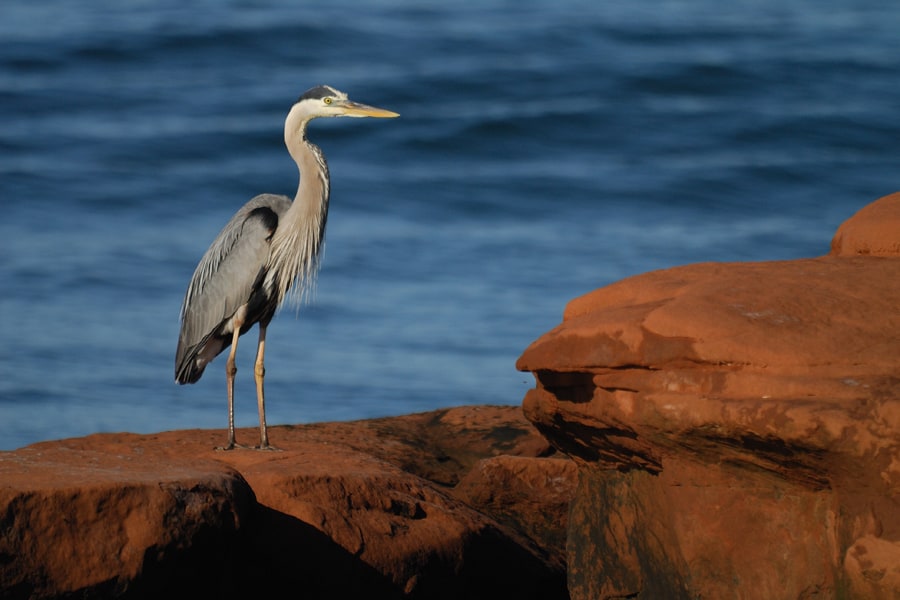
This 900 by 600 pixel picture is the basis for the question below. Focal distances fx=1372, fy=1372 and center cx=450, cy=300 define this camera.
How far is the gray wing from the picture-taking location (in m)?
6.98

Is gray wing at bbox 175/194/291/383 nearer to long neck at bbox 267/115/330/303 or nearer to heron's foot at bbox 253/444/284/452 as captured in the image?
Answer: long neck at bbox 267/115/330/303

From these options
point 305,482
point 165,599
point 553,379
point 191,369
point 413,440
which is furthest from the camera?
point 191,369

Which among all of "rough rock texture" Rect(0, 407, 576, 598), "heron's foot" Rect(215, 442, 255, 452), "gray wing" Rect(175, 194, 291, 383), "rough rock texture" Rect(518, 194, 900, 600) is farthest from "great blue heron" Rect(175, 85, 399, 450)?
"rough rock texture" Rect(518, 194, 900, 600)

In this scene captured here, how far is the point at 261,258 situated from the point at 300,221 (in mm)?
302

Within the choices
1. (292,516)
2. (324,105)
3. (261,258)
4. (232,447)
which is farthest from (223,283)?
(292,516)

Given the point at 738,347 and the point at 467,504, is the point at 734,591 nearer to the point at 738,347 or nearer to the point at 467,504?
the point at 738,347

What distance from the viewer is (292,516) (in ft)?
15.0

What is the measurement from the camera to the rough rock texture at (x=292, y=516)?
379 cm

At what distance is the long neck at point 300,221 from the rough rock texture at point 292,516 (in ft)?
2.95

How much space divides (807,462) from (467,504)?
2.07m

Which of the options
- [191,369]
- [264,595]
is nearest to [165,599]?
[264,595]

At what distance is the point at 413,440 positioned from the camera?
6.50m

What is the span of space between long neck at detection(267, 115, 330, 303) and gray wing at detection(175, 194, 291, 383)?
8 centimetres

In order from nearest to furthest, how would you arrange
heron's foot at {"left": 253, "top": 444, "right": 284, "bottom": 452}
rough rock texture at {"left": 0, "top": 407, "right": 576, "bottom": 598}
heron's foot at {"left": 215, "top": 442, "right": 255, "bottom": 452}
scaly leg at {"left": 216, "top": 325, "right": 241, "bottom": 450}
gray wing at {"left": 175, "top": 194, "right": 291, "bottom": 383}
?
1. rough rock texture at {"left": 0, "top": 407, "right": 576, "bottom": 598}
2. heron's foot at {"left": 253, "top": 444, "right": 284, "bottom": 452}
3. heron's foot at {"left": 215, "top": 442, "right": 255, "bottom": 452}
4. scaly leg at {"left": 216, "top": 325, "right": 241, "bottom": 450}
5. gray wing at {"left": 175, "top": 194, "right": 291, "bottom": 383}
